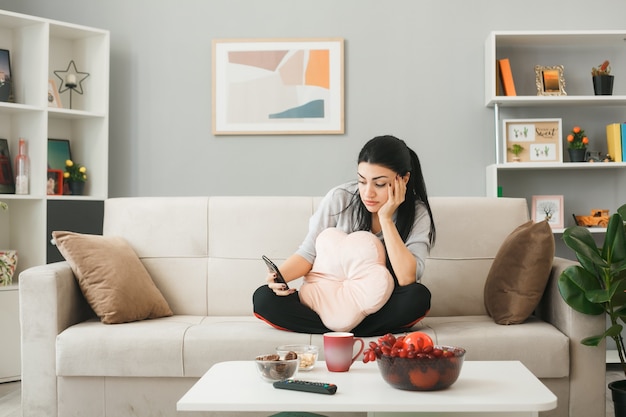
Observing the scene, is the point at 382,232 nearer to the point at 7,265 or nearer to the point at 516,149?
the point at 516,149

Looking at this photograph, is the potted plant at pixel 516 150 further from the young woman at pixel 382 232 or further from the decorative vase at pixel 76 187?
the decorative vase at pixel 76 187

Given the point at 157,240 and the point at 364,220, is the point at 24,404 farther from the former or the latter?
the point at 364,220

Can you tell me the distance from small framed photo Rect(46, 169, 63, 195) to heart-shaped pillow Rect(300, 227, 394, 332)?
6.45 feet

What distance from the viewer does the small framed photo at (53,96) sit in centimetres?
414

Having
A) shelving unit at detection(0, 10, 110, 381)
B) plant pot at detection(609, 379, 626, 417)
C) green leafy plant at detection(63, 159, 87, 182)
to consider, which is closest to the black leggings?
plant pot at detection(609, 379, 626, 417)

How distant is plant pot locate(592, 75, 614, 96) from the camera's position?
13.3ft

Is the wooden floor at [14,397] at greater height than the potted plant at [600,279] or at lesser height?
lesser

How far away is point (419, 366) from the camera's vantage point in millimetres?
1705

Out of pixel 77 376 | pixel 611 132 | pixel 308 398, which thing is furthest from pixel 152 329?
pixel 611 132

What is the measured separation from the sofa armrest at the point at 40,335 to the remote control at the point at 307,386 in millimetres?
1168

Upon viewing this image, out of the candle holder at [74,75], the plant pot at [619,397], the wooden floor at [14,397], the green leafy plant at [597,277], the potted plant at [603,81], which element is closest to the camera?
the green leafy plant at [597,277]

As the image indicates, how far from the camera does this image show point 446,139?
429 cm

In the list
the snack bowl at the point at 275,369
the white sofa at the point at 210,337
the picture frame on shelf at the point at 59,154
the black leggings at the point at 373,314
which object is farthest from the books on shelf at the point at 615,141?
the picture frame on shelf at the point at 59,154

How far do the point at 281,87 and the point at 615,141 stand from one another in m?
1.86
